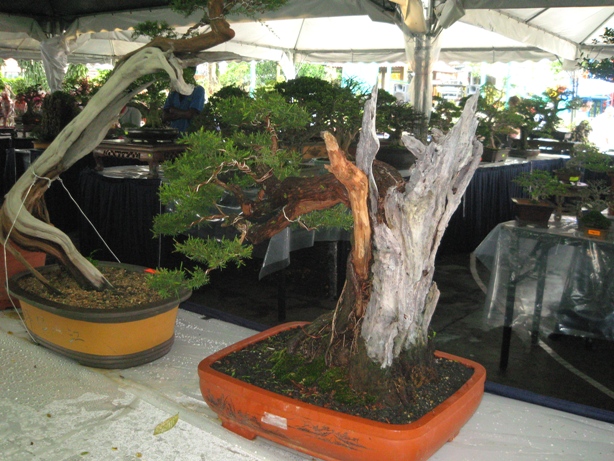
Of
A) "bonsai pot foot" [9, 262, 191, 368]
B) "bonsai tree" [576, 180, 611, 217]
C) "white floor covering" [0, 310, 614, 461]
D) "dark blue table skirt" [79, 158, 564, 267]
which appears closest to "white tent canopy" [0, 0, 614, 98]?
"dark blue table skirt" [79, 158, 564, 267]

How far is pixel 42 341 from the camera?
137cm

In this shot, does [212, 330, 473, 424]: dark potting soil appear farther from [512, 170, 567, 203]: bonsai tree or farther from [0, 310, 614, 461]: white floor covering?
[512, 170, 567, 203]: bonsai tree

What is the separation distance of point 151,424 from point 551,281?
1.59m

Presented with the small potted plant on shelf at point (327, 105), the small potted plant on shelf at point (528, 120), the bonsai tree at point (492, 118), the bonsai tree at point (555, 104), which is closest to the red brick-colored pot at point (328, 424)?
the small potted plant on shelf at point (327, 105)

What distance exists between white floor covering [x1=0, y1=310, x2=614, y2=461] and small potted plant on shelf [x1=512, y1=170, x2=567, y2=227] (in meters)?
1.07

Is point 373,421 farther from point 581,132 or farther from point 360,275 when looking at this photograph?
point 581,132

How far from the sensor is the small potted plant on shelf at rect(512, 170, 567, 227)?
6.79ft

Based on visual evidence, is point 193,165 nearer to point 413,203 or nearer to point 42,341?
point 413,203

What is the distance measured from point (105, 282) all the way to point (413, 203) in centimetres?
86

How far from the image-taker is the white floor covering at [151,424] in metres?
0.97

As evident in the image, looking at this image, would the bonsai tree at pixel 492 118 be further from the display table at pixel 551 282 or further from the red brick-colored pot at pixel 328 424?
the red brick-colored pot at pixel 328 424

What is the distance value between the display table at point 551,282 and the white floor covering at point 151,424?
3.21ft

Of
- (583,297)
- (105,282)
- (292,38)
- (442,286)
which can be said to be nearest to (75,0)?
(292,38)

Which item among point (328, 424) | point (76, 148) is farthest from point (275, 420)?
point (76, 148)
